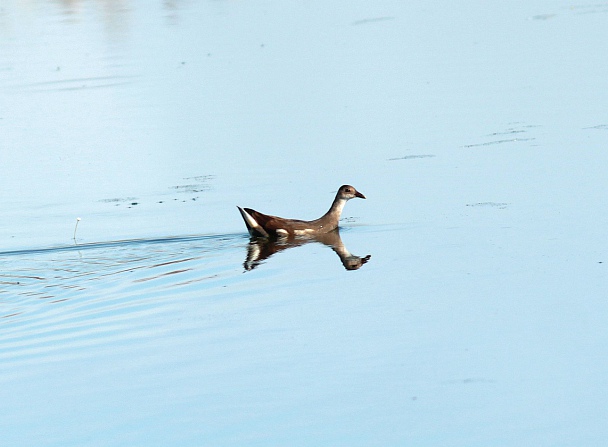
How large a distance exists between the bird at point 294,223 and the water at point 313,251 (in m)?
0.22

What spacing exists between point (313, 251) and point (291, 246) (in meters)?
0.37

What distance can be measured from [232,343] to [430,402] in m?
1.89

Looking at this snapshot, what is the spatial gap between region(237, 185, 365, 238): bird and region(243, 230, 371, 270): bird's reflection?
2.4 inches

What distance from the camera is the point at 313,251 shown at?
38.3ft

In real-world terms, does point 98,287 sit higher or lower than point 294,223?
higher

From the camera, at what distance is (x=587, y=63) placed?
20328 millimetres

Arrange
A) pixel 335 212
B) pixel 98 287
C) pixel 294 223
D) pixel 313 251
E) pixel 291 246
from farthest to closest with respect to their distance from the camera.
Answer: pixel 335 212, pixel 294 223, pixel 291 246, pixel 313 251, pixel 98 287

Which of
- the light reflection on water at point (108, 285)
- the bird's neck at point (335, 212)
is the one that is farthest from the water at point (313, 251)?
the bird's neck at point (335, 212)

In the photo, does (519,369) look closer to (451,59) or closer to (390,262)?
(390,262)

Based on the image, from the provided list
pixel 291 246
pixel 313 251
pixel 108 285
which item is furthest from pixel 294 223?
pixel 108 285

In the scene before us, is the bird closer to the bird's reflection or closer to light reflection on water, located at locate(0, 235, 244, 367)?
the bird's reflection

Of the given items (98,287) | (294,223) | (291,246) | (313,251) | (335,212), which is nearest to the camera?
(98,287)

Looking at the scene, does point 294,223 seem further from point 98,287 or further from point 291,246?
point 98,287

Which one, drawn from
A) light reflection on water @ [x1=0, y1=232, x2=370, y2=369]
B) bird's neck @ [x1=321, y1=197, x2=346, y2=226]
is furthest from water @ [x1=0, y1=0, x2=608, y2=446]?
bird's neck @ [x1=321, y1=197, x2=346, y2=226]
